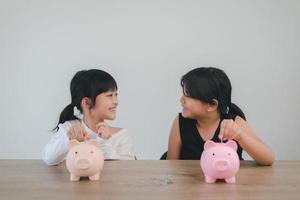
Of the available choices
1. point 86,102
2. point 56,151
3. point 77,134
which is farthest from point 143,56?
point 77,134

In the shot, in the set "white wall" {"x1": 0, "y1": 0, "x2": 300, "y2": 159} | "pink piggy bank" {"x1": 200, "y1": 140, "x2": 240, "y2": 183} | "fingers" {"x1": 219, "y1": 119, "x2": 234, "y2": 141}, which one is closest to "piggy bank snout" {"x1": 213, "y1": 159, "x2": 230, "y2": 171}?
"pink piggy bank" {"x1": 200, "y1": 140, "x2": 240, "y2": 183}

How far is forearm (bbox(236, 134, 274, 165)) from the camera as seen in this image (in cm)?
120

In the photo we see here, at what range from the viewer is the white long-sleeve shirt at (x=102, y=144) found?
129cm

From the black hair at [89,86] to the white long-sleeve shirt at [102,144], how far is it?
0.22 feet

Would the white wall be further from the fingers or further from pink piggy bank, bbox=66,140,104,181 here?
pink piggy bank, bbox=66,140,104,181

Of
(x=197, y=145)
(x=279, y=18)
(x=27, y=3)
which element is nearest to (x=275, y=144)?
(x=279, y=18)

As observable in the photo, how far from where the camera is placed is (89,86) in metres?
1.60

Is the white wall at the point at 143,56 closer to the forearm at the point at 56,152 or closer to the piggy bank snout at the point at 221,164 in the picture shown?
the forearm at the point at 56,152

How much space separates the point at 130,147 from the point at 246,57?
42.4 inches

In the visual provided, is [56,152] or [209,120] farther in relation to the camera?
[209,120]

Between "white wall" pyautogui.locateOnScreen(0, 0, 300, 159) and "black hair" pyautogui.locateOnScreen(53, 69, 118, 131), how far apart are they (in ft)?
2.44

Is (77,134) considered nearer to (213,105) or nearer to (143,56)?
(213,105)

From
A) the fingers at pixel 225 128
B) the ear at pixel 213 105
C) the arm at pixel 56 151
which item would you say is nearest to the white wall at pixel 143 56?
the ear at pixel 213 105

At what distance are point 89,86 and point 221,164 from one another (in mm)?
776
